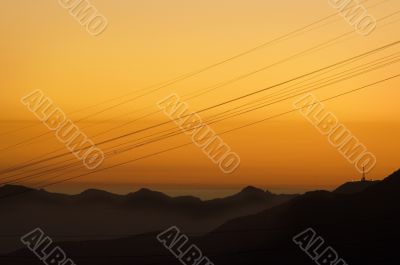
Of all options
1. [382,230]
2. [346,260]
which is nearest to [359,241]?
[382,230]

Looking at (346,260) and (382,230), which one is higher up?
(382,230)

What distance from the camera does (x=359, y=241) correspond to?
614ft

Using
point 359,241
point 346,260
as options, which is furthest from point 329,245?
point 346,260

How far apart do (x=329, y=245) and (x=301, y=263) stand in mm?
13610

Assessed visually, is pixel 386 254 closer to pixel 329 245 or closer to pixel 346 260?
pixel 346 260

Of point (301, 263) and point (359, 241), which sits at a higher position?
point (359, 241)

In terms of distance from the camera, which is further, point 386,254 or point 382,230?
point 382,230

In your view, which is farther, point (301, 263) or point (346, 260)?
point (301, 263)

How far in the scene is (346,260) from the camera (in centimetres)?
16525

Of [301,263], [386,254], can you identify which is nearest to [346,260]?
[386,254]

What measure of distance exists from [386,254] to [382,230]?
27931 mm

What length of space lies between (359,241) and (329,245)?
35.6 feet

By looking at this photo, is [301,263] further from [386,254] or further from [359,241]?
[386,254]

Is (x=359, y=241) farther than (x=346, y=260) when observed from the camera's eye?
Yes
